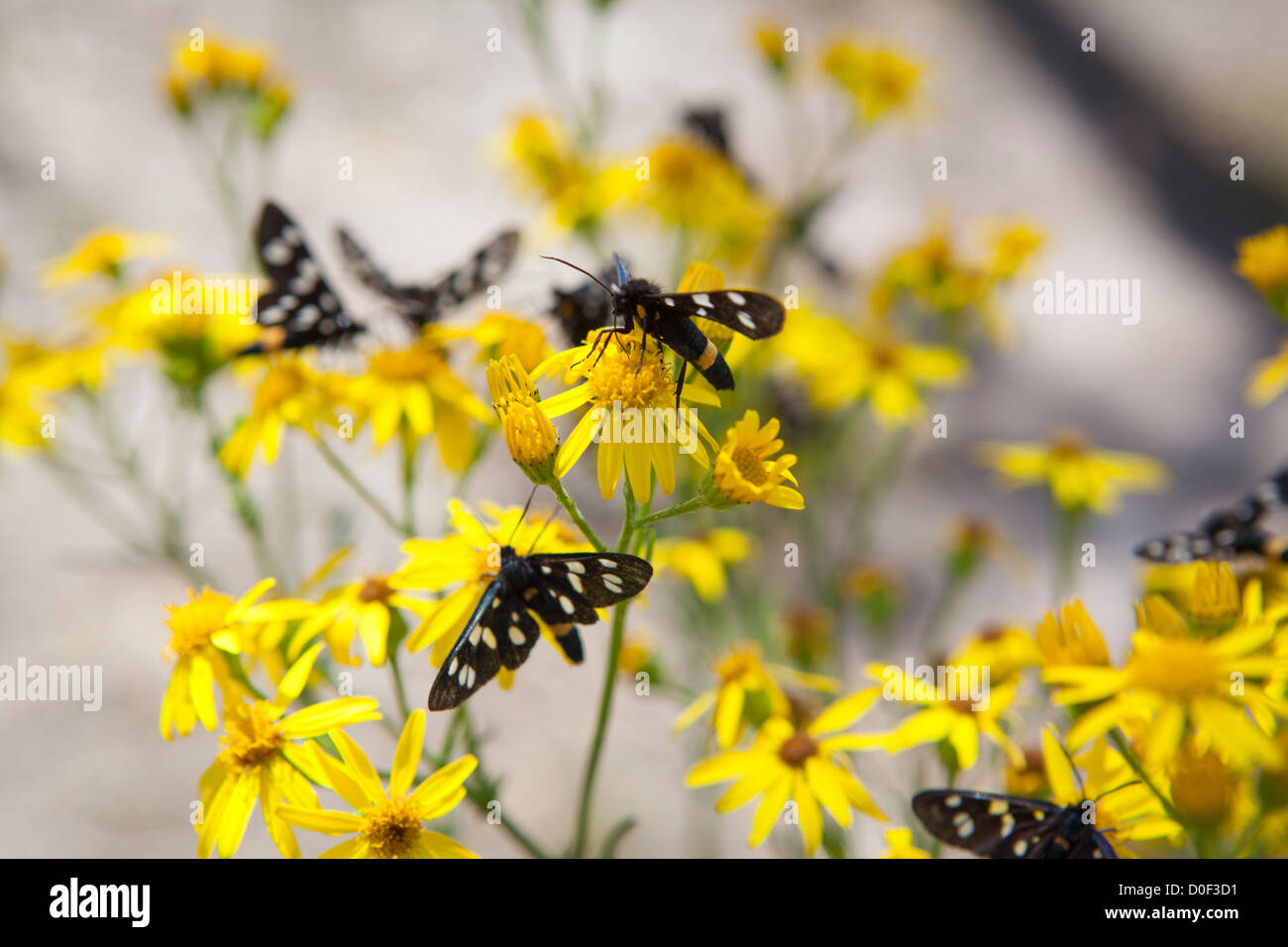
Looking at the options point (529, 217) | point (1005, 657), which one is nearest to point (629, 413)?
point (1005, 657)

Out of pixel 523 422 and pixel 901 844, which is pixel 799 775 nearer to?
pixel 901 844

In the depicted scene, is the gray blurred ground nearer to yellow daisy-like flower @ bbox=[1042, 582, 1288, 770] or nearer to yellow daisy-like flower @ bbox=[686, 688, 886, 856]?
yellow daisy-like flower @ bbox=[686, 688, 886, 856]

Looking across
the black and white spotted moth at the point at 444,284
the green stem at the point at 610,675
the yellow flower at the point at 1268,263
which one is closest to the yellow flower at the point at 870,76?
the yellow flower at the point at 1268,263

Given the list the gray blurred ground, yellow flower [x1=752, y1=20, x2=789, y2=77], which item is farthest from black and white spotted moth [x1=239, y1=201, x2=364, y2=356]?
the gray blurred ground

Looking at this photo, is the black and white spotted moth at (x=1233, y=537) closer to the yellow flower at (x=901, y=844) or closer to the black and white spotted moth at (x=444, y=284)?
the yellow flower at (x=901, y=844)

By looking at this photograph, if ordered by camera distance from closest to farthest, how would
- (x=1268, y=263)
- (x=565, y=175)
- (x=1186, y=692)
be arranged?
(x=1186, y=692), (x=1268, y=263), (x=565, y=175)
